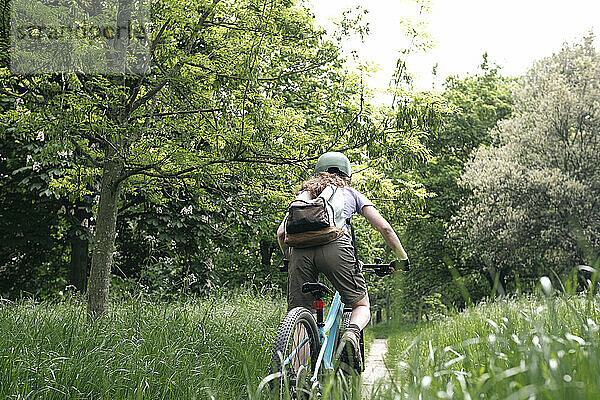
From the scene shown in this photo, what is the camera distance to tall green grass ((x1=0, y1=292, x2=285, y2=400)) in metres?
3.62

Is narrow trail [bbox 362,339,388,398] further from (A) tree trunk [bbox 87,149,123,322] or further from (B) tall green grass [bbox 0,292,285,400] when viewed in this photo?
(A) tree trunk [bbox 87,149,123,322]

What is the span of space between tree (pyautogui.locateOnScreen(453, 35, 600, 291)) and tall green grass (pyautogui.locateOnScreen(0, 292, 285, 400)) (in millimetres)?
16080

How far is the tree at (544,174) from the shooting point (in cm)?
2006

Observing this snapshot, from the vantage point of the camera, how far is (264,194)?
8.71m

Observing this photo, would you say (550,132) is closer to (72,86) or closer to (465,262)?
(465,262)

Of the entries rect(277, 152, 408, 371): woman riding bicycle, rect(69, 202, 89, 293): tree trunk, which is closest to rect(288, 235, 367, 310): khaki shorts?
rect(277, 152, 408, 371): woman riding bicycle

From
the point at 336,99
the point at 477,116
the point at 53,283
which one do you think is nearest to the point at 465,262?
the point at 477,116

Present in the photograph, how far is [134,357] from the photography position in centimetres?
433

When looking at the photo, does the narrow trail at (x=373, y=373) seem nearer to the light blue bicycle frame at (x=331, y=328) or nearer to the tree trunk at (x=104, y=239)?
the light blue bicycle frame at (x=331, y=328)

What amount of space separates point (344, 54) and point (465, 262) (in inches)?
858

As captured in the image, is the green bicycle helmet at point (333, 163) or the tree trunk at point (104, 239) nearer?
the green bicycle helmet at point (333, 163)

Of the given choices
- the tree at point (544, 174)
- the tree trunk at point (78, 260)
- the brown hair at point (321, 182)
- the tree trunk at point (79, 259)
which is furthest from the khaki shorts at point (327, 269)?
the tree at point (544, 174)

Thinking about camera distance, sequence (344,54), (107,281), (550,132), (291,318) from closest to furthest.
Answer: (291,318)
(107,281)
(344,54)
(550,132)

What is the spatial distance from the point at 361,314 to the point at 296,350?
0.79 metres
